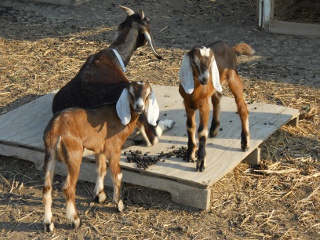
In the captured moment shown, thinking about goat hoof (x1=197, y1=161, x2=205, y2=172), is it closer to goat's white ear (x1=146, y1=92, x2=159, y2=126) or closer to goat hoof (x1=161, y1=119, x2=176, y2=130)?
goat's white ear (x1=146, y1=92, x2=159, y2=126)

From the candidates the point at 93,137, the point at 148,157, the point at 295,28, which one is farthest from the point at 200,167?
the point at 295,28

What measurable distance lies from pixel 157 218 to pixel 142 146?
98 cm

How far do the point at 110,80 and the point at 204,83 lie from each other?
1.36 metres

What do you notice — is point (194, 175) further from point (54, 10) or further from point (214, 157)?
point (54, 10)

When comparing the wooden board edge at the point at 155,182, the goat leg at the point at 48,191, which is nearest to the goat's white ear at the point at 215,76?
the wooden board edge at the point at 155,182

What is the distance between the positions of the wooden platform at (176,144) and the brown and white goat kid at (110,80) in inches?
10.0

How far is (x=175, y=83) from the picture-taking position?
28.6 ft

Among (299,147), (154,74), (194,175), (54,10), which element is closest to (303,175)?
(299,147)

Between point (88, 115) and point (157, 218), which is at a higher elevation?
point (88, 115)

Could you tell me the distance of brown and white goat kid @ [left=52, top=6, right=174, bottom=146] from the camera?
6.27 meters

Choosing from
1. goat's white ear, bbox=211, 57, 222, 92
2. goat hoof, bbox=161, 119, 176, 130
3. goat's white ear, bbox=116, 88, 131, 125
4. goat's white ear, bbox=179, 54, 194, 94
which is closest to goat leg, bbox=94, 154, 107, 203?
goat's white ear, bbox=116, 88, 131, 125

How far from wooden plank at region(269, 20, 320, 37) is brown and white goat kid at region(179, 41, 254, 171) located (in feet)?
13.6

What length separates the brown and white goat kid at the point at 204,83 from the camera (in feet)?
18.3

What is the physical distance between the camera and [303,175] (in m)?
6.27
